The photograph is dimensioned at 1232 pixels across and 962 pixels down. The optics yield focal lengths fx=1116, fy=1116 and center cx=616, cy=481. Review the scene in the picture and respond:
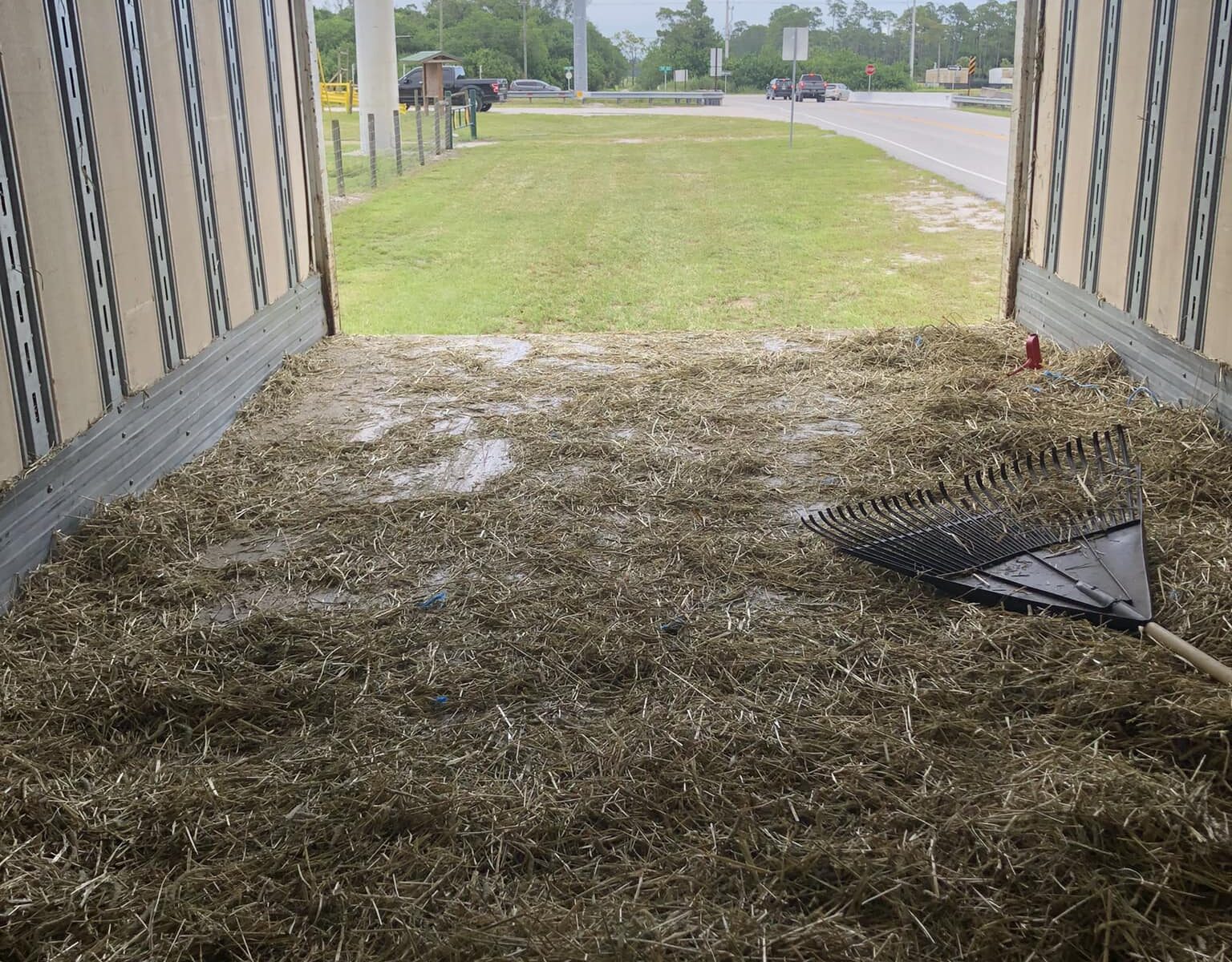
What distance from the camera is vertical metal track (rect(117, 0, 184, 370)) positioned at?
4441 mm

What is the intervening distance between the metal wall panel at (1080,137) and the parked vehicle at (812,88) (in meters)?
45.1

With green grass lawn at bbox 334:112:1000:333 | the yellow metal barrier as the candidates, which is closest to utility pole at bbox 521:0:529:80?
the yellow metal barrier

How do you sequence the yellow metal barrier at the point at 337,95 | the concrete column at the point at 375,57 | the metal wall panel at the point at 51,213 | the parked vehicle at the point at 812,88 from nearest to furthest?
the metal wall panel at the point at 51,213
the concrete column at the point at 375,57
the yellow metal barrier at the point at 337,95
the parked vehicle at the point at 812,88

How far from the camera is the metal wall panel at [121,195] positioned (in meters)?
4.14

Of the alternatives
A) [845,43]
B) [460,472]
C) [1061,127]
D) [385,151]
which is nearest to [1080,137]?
[1061,127]

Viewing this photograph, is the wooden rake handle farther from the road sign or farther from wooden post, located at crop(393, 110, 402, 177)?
the road sign

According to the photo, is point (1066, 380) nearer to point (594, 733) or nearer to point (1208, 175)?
point (1208, 175)

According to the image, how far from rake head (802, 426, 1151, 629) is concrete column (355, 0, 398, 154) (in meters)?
22.3

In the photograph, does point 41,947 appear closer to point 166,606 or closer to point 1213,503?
point 166,606

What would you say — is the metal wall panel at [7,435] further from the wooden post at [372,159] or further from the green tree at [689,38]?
the green tree at [689,38]

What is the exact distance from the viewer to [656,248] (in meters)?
13.3

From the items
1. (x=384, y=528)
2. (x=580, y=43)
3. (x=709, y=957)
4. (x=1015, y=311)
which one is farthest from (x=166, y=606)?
(x=580, y=43)

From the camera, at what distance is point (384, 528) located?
4.04 m

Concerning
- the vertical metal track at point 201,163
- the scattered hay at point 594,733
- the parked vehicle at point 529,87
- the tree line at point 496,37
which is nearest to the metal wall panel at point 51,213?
the scattered hay at point 594,733
